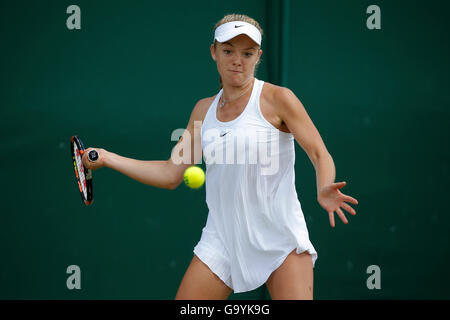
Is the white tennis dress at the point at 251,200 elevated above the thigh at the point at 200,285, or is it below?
above

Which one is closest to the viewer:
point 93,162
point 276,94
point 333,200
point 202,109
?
point 333,200

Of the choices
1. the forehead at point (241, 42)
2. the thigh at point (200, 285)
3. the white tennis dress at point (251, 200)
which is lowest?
the thigh at point (200, 285)

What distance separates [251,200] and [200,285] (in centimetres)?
43

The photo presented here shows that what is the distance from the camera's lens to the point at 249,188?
282 centimetres

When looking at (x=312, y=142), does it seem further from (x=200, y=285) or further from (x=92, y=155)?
(x=92, y=155)

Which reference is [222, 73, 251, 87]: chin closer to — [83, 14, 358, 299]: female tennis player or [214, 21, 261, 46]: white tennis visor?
[83, 14, 358, 299]: female tennis player

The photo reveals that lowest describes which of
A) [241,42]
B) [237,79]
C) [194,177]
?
[194,177]

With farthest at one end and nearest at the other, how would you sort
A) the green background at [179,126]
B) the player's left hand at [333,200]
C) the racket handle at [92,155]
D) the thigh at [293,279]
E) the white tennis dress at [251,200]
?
the green background at [179,126] → the racket handle at [92,155] → the white tennis dress at [251,200] → the thigh at [293,279] → the player's left hand at [333,200]

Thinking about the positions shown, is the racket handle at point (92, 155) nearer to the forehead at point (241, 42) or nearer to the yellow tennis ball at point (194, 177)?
the yellow tennis ball at point (194, 177)

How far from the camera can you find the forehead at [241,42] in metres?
2.81

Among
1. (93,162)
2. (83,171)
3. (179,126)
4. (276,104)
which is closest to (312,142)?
(276,104)

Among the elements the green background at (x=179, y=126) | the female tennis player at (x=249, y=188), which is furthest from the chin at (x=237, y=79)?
the green background at (x=179, y=126)

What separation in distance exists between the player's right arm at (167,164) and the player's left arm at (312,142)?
1.49ft
